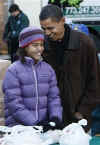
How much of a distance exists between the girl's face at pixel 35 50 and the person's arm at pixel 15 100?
0.62ft

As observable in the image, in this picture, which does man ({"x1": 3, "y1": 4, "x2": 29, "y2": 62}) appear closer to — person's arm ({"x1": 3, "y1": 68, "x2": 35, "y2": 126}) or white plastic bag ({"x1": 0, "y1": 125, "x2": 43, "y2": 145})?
person's arm ({"x1": 3, "y1": 68, "x2": 35, "y2": 126})

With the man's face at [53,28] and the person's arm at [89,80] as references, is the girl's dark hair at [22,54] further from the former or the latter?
the person's arm at [89,80]

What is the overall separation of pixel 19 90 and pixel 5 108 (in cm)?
21

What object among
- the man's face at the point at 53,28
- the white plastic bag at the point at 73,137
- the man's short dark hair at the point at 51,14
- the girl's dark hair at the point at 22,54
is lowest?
the white plastic bag at the point at 73,137

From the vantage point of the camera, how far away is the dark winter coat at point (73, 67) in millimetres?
4215

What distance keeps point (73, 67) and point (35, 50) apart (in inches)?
16.9

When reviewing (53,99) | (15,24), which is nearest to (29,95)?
(53,99)

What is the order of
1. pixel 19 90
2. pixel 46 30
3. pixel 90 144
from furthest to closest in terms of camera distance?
pixel 46 30 → pixel 19 90 → pixel 90 144

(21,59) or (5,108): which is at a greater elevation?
(21,59)

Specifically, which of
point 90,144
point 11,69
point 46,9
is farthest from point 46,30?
point 90,144

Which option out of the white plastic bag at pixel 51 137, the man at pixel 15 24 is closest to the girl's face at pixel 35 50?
the white plastic bag at pixel 51 137

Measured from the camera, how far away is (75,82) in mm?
4227

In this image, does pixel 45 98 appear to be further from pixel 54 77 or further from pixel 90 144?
pixel 90 144

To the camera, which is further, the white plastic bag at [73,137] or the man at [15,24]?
the man at [15,24]
